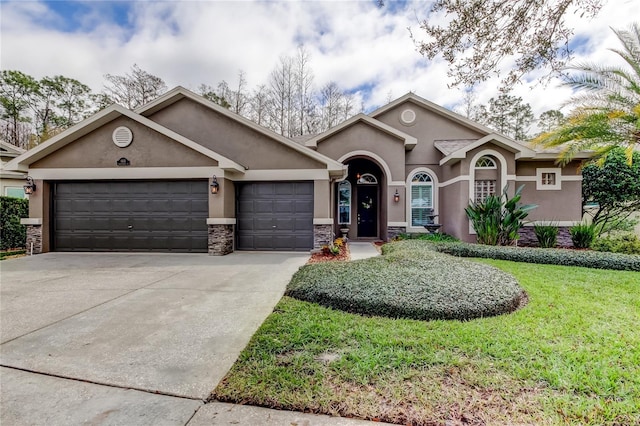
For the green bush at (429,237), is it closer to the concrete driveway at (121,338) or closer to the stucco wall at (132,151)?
the concrete driveway at (121,338)

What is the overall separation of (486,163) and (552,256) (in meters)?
4.64

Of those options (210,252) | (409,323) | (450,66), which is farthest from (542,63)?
(210,252)

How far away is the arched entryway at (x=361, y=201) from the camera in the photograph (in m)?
13.8

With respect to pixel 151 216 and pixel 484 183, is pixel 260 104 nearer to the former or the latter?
pixel 151 216

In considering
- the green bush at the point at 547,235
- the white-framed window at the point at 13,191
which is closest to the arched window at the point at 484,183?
the green bush at the point at 547,235

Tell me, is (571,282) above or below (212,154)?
below

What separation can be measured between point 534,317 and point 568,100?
24.0 feet

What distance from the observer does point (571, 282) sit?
5.93 m

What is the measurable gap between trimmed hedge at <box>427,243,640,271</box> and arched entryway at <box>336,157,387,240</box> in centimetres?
487

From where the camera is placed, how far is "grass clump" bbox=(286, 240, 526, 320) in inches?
161

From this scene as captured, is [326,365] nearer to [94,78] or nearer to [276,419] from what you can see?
[276,419]

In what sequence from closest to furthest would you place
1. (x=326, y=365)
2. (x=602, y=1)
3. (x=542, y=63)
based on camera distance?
(x=326, y=365), (x=602, y=1), (x=542, y=63)

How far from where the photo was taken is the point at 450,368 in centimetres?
274

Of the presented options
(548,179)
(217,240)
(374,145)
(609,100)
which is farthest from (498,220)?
(217,240)
